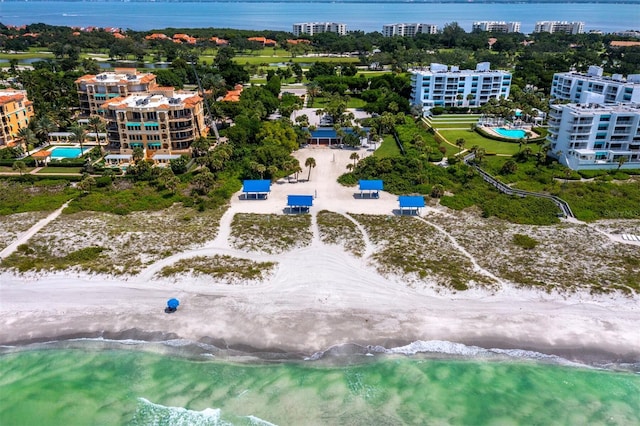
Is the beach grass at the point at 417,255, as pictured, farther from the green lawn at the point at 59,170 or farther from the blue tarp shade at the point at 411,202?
the green lawn at the point at 59,170

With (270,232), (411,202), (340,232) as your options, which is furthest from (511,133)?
(270,232)

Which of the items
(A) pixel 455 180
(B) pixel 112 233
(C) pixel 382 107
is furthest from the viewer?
(C) pixel 382 107

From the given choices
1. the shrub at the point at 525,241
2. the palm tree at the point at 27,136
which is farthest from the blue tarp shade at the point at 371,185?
the palm tree at the point at 27,136

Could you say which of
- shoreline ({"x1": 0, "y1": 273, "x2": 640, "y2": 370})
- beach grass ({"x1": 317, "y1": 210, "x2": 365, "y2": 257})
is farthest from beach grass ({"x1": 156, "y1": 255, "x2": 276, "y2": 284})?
beach grass ({"x1": 317, "y1": 210, "x2": 365, "y2": 257})

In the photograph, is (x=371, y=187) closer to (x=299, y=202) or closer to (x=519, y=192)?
(x=299, y=202)

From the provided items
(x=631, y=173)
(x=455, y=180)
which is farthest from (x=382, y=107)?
(x=631, y=173)

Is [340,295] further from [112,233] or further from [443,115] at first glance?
[443,115]

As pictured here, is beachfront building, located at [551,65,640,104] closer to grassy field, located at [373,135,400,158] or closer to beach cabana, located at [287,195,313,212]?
grassy field, located at [373,135,400,158]
